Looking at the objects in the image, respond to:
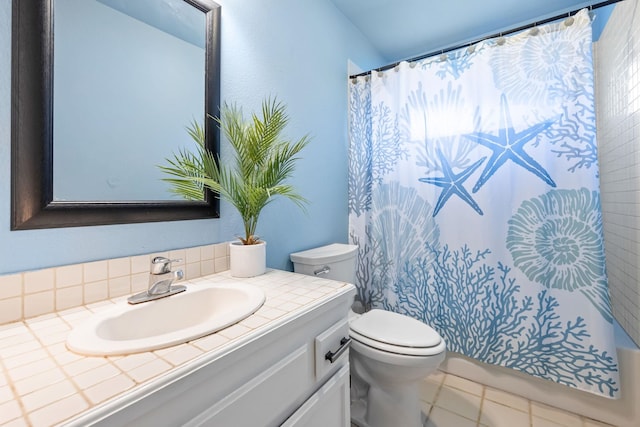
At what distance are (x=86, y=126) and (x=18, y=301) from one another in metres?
0.50

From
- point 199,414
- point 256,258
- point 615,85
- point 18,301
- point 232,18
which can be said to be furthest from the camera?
point 615,85

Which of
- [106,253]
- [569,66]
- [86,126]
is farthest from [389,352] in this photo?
[569,66]

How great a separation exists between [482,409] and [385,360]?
76 cm

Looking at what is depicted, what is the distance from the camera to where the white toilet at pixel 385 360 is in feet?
3.74

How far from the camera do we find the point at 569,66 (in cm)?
131

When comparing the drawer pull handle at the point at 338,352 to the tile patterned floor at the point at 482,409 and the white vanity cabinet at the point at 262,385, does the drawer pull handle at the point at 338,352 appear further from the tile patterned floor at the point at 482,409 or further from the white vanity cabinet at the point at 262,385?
the tile patterned floor at the point at 482,409

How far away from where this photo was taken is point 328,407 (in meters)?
0.86

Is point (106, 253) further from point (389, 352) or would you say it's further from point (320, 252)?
point (389, 352)

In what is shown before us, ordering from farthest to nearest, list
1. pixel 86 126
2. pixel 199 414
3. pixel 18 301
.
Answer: pixel 86 126
pixel 18 301
pixel 199 414

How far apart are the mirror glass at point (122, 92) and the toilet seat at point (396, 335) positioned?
979 millimetres

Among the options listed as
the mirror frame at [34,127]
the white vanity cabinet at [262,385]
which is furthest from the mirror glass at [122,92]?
the white vanity cabinet at [262,385]

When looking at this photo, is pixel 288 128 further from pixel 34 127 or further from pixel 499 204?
pixel 499 204

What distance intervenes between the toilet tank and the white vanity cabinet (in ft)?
1.65

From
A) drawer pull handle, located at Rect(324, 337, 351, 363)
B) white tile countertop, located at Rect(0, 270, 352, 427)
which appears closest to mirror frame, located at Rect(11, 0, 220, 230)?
white tile countertop, located at Rect(0, 270, 352, 427)
